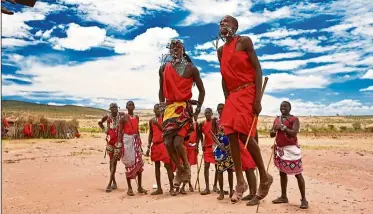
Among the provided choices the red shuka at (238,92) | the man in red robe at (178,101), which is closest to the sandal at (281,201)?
the man in red robe at (178,101)

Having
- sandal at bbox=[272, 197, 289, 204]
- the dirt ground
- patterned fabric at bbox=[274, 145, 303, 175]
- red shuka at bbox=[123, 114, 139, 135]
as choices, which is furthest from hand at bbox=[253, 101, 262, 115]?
red shuka at bbox=[123, 114, 139, 135]

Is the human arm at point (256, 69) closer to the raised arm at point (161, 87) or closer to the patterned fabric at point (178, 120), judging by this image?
the patterned fabric at point (178, 120)

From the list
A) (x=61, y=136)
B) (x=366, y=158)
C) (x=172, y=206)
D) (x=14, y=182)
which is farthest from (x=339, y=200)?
(x=61, y=136)

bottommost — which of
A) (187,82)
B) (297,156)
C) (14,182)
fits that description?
(14,182)

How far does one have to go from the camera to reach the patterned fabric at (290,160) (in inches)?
372

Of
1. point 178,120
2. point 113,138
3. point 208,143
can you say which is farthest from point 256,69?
point 113,138

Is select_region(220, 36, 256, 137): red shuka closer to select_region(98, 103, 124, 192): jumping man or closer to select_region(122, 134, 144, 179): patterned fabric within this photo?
select_region(122, 134, 144, 179): patterned fabric

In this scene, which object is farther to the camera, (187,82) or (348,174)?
(348,174)

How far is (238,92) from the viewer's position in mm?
6770

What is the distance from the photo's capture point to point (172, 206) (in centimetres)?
886

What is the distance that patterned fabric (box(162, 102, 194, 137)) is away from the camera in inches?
338

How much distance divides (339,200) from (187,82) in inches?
186

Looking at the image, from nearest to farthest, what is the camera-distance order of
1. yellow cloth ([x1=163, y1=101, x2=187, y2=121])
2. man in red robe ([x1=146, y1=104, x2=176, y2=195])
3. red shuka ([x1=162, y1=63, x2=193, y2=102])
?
yellow cloth ([x1=163, y1=101, x2=187, y2=121]) → red shuka ([x1=162, y1=63, x2=193, y2=102]) → man in red robe ([x1=146, y1=104, x2=176, y2=195])

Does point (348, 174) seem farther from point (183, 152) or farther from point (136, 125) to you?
point (183, 152)
